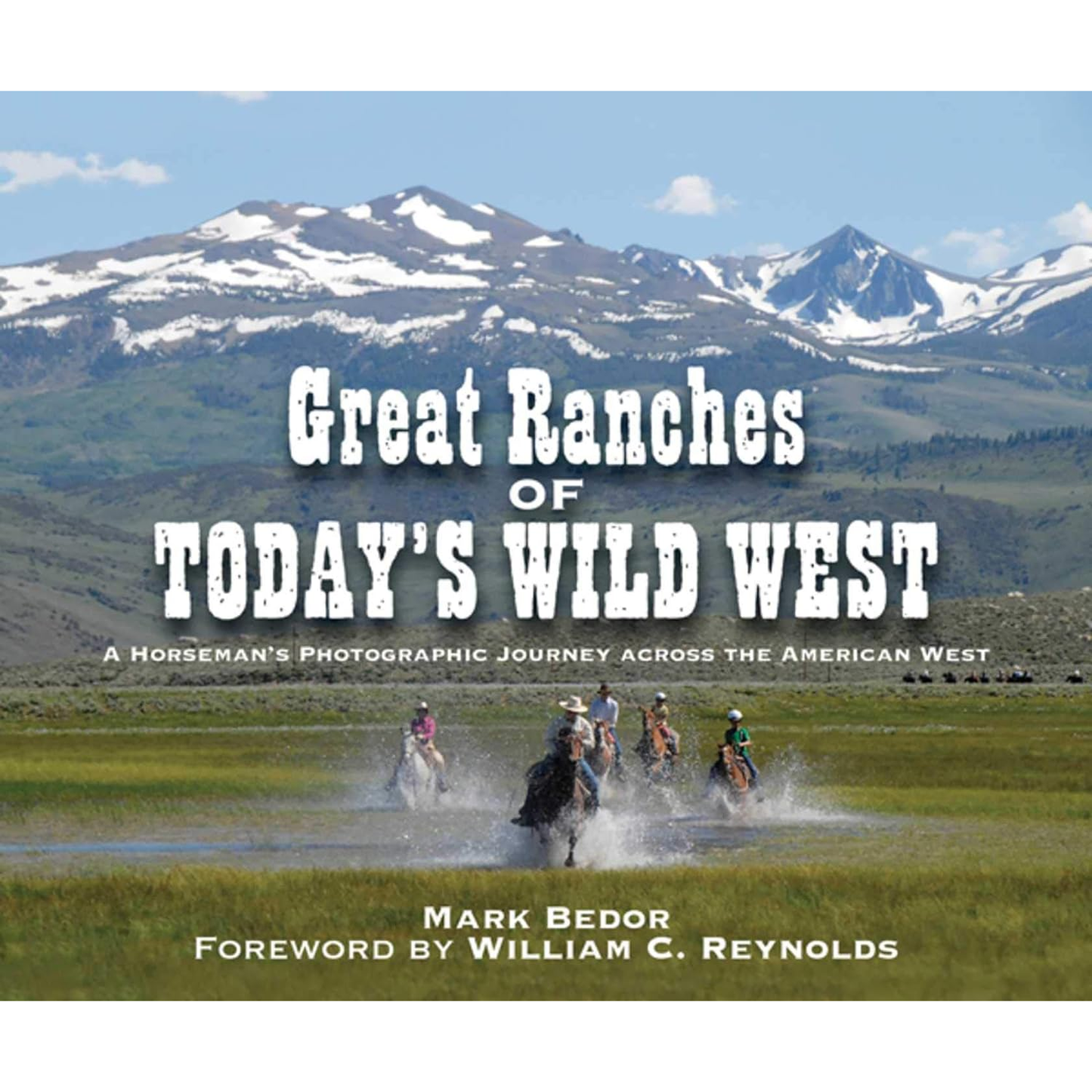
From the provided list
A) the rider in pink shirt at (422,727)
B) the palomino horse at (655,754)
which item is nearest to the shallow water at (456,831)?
the palomino horse at (655,754)

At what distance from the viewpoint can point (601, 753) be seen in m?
54.1

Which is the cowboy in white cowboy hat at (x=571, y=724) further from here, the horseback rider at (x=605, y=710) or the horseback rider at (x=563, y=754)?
the horseback rider at (x=605, y=710)

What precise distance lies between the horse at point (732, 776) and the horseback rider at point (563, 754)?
1195 centimetres

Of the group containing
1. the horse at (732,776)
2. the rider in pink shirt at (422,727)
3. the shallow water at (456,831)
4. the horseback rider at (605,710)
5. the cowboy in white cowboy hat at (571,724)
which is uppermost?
the cowboy in white cowboy hat at (571,724)

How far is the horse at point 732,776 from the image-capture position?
173ft

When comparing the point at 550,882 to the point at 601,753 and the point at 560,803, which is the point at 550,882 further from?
the point at 601,753

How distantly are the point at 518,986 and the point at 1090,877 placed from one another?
641 inches

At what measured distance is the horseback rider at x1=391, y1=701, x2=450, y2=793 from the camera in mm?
56344

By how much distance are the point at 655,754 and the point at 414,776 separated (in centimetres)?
669

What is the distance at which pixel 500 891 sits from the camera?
35.4 meters

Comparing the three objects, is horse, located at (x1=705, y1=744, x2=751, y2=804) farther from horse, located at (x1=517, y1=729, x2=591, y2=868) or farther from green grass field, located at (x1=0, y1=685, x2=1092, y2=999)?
horse, located at (x1=517, y1=729, x2=591, y2=868)

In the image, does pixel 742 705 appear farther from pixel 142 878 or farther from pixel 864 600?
pixel 142 878

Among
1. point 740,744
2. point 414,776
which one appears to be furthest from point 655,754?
point 414,776

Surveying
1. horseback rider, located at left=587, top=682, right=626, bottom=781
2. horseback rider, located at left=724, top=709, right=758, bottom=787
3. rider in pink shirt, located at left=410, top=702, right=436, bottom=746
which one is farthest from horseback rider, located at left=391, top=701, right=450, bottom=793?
horseback rider, located at left=724, top=709, right=758, bottom=787
